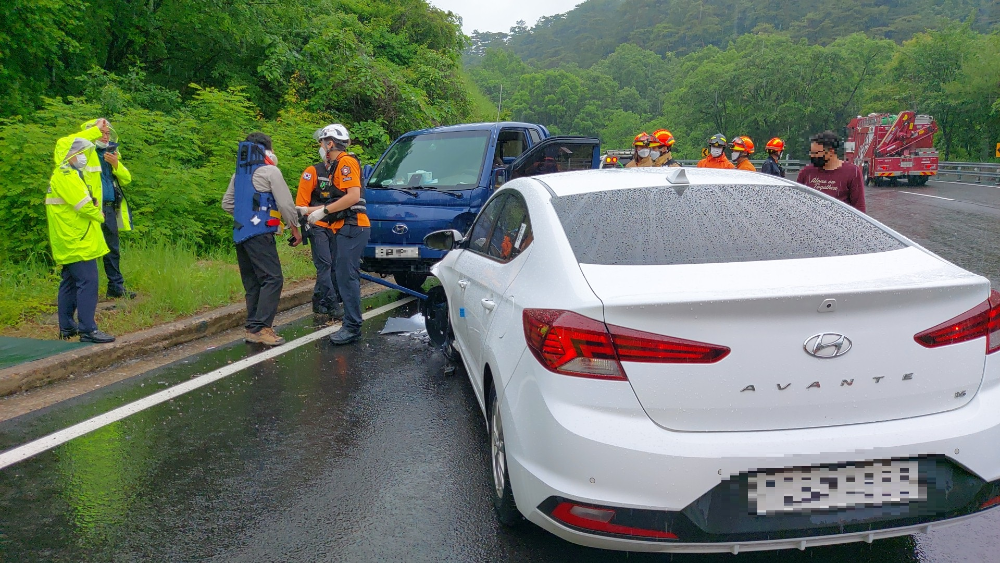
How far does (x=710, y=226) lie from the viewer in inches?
125

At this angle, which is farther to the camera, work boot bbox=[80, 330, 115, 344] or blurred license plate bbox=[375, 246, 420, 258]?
blurred license plate bbox=[375, 246, 420, 258]

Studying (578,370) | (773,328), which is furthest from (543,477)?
(773,328)

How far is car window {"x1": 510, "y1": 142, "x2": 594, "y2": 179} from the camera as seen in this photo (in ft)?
29.8

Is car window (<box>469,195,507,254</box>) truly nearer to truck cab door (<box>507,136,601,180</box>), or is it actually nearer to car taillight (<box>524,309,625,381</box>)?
car taillight (<box>524,309,625,381</box>)

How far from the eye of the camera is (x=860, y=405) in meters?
2.59

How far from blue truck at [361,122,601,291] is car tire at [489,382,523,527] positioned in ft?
15.9

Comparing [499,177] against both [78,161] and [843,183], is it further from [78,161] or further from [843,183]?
[78,161]

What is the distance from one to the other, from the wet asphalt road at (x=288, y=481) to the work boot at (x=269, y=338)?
609 millimetres

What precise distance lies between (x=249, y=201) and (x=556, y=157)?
4.04m

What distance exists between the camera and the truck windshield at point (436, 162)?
9125 mm

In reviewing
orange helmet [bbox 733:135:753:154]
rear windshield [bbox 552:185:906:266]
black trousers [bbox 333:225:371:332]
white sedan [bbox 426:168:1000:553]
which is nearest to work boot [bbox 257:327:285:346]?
black trousers [bbox 333:225:371:332]

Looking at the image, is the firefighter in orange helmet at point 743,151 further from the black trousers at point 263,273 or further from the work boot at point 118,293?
the work boot at point 118,293

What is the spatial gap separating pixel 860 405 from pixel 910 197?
2319cm

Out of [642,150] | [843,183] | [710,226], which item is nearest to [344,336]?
[710,226]
